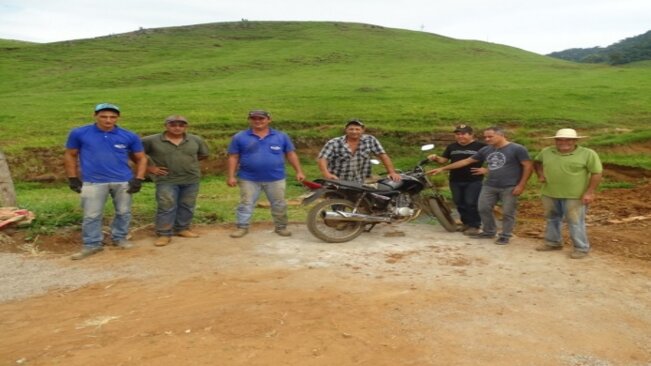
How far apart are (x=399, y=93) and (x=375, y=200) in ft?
49.0

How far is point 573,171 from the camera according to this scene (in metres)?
6.21

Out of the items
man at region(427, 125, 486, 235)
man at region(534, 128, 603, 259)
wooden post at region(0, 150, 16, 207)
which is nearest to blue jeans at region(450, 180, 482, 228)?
man at region(427, 125, 486, 235)

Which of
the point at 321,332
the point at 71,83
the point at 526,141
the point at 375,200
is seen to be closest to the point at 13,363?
the point at 321,332

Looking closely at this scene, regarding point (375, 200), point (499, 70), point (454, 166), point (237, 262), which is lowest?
point (237, 262)

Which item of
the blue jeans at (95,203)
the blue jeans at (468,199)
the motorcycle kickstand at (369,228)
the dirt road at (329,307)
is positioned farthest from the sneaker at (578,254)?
the blue jeans at (95,203)

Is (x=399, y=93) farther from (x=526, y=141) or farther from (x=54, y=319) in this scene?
(x=54, y=319)

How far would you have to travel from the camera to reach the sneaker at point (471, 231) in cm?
730

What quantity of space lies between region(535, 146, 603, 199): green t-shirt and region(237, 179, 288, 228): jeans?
3.41m

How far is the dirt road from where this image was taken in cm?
372

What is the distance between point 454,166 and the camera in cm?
722

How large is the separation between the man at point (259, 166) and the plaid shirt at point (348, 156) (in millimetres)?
481

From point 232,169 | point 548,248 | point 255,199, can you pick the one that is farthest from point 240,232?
point 548,248

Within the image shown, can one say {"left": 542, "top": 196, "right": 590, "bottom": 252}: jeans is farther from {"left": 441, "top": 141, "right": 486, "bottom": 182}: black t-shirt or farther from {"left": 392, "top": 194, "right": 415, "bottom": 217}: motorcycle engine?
{"left": 392, "top": 194, "right": 415, "bottom": 217}: motorcycle engine

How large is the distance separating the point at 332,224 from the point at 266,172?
1.10m
